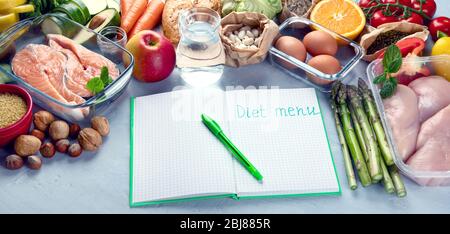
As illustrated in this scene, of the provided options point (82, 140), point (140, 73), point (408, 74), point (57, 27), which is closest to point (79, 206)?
point (82, 140)

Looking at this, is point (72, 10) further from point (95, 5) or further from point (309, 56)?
point (309, 56)

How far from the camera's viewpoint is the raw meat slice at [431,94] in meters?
→ 1.11

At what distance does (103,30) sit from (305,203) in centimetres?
66

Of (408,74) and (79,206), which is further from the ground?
(408,74)

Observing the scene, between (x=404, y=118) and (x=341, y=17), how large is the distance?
372 mm

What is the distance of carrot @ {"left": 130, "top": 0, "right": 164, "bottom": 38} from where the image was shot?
1312 mm

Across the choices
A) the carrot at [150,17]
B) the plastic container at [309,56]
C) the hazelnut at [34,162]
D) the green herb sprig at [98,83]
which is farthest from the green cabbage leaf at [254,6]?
the hazelnut at [34,162]

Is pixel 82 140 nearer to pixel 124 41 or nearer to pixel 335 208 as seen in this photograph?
pixel 124 41

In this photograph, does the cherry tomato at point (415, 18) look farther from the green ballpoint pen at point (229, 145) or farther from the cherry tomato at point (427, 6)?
the green ballpoint pen at point (229, 145)

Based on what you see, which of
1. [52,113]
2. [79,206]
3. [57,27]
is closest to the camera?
[79,206]

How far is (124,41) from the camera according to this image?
4.04 ft

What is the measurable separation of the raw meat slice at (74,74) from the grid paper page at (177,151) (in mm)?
125

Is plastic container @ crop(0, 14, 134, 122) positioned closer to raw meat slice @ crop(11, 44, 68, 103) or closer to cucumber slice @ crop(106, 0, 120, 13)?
raw meat slice @ crop(11, 44, 68, 103)

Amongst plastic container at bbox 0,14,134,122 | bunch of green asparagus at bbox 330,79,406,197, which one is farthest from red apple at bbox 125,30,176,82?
bunch of green asparagus at bbox 330,79,406,197
